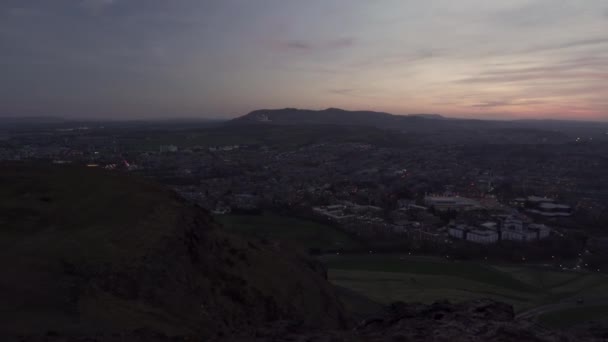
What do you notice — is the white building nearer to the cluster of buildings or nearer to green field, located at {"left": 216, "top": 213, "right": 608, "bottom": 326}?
the cluster of buildings

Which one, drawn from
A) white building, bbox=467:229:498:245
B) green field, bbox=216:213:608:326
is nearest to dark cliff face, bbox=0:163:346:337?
green field, bbox=216:213:608:326

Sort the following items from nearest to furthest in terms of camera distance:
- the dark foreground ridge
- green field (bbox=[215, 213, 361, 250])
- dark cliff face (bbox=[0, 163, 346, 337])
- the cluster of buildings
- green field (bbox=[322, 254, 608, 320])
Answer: the dark foreground ridge
dark cliff face (bbox=[0, 163, 346, 337])
green field (bbox=[322, 254, 608, 320])
green field (bbox=[215, 213, 361, 250])
the cluster of buildings

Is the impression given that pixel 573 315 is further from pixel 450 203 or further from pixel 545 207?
pixel 545 207

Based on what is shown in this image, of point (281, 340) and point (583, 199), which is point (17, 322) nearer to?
point (281, 340)

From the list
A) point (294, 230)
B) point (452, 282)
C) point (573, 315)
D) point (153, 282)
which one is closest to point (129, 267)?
point (153, 282)

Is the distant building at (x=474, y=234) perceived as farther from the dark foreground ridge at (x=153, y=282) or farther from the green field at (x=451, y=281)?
the dark foreground ridge at (x=153, y=282)

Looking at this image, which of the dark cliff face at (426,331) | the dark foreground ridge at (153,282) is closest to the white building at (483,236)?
the dark foreground ridge at (153,282)
